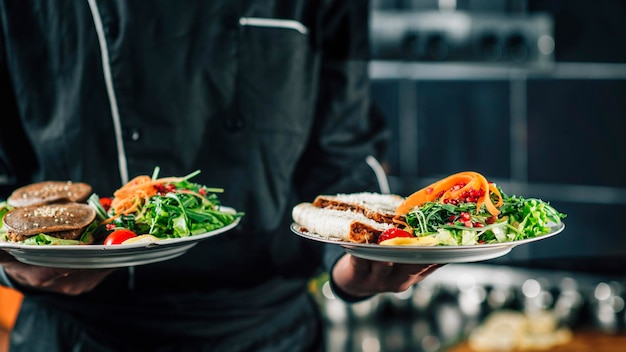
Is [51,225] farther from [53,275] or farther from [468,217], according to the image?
[468,217]

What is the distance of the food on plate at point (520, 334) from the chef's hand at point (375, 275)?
1804 mm

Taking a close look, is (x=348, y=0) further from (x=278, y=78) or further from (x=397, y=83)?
(x=397, y=83)

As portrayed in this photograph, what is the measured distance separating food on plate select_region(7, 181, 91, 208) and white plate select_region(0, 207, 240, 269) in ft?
0.72

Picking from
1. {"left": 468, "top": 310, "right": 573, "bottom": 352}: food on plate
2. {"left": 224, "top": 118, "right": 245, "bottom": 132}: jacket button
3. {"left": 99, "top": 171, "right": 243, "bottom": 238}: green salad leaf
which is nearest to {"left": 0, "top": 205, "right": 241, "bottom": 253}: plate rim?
{"left": 99, "top": 171, "right": 243, "bottom": 238}: green salad leaf

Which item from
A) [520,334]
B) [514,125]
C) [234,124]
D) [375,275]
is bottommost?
[520,334]

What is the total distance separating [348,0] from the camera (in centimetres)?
206

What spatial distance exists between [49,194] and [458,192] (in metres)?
0.95

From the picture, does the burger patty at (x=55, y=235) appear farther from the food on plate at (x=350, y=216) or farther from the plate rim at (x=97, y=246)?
the food on plate at (x=350, y=216)

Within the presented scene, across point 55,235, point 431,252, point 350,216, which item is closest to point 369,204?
point 350,216

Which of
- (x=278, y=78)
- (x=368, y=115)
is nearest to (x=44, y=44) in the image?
(x=278, y=78)

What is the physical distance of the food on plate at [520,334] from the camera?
3.24 metres

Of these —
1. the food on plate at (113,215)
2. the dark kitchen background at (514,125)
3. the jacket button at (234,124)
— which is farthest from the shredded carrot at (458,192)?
the dark kitchen background at (514,125)

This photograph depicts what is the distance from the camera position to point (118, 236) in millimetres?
1370

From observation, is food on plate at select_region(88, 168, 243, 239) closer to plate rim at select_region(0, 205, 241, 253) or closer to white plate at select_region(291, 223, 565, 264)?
plate rim at select_region(0, 205, 241, 253)
